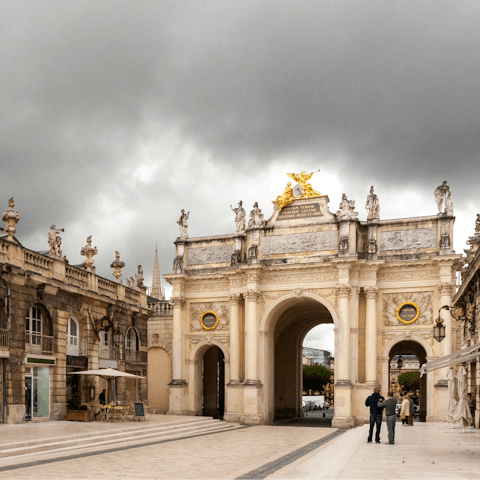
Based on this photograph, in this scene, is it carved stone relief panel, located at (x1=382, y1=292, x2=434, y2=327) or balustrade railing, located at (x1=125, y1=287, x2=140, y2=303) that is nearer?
carved stone relief panel, located at (x1=382, y1=292, x2=434, y2=327)

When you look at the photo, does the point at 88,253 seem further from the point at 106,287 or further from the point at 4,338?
the point at 4,338

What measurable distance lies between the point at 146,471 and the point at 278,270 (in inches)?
971

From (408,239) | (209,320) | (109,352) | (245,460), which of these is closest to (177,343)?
(209,320)

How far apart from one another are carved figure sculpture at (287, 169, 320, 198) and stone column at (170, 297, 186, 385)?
10500mm

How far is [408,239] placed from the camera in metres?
37.3

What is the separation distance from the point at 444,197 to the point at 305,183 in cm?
834

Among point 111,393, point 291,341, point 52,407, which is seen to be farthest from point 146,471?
point 291,341

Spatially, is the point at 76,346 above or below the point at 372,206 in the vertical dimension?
below

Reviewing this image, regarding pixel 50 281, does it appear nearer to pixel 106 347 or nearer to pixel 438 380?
pixel 106 347

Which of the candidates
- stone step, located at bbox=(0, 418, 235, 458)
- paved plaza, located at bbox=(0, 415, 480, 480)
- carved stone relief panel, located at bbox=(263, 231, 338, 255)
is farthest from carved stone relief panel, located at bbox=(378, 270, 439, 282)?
paved plaza, located at bbox=(0, 415, 480, 480)

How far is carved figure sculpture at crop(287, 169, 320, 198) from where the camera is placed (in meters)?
39.3

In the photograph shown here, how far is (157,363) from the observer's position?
144 ft

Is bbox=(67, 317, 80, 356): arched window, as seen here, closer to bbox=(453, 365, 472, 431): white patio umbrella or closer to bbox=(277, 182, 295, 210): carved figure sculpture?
bbox=(277, 182, 295, 210): carved figure sculpture

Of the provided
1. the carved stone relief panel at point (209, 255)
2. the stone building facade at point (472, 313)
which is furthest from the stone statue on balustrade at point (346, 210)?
the stone building facade at point (472, 313)
